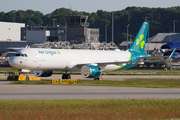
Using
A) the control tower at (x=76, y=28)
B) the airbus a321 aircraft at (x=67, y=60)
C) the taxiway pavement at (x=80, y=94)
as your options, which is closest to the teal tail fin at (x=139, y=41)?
the airbus a321 aircraft at (x=67, y=60)

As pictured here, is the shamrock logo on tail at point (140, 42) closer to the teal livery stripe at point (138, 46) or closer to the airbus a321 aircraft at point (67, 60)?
the teal livery stripe at point (138, 46)

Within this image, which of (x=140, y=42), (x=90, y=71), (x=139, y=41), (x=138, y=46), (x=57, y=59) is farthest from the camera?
(x=140, y=42)

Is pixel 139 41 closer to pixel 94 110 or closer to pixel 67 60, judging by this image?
pixel 67 60

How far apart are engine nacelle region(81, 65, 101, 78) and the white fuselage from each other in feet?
6.81

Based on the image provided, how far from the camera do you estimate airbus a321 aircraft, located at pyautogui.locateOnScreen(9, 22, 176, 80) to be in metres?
45.2

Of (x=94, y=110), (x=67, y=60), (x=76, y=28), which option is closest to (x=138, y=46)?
(x=67, y=60)

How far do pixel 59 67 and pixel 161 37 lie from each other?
498 feet

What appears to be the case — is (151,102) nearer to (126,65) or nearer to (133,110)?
(133,110)

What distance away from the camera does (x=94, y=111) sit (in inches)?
762

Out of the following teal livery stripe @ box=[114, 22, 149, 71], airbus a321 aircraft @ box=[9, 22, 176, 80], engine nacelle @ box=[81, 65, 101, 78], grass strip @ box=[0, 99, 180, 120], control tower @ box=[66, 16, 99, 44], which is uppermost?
control tower @ box=[66, 16, 99, 44]

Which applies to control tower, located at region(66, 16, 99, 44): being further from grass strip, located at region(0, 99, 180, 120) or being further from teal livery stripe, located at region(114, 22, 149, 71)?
grass strip, located at region(0, 99, 180, 120)

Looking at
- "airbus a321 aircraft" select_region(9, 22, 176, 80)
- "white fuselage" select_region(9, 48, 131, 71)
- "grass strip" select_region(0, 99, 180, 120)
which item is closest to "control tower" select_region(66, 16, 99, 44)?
"airbus a321 aircraft" select_region(9, 22, 176, 80)

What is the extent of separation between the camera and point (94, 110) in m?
19.9

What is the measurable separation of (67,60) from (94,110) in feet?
95.8
